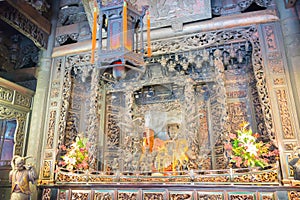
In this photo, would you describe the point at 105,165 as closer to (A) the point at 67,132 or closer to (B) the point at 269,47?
(A) the point at 67,132

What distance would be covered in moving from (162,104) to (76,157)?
1947 mm

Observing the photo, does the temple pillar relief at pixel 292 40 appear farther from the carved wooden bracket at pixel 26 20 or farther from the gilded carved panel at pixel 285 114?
the carved wooden bracket at pixel 26 20

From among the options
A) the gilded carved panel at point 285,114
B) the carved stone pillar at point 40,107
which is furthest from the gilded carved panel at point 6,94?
the gilded carved panel at point 285,114

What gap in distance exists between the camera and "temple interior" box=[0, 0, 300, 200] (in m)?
3.40

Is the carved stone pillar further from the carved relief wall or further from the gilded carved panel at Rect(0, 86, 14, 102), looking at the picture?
the gilded carved panel at Rect(0, 86, 14, 102)

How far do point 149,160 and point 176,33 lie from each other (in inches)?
93.1

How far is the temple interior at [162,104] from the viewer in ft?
11.2

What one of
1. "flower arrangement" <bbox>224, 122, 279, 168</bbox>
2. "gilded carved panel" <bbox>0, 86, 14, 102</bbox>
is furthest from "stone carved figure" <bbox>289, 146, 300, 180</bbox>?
"gilded carved panel" <bbox>0, 86, 14, 102</bbox>

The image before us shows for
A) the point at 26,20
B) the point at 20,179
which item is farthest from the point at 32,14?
the point at 20,179

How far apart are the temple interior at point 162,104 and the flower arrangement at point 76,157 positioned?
2cm

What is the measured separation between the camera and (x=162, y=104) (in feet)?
16.5

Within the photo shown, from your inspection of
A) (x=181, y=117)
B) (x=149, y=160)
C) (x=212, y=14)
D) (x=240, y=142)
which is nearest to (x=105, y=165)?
(x=149, y=160)

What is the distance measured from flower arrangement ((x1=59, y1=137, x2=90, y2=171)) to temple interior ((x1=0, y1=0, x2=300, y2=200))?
0.02m

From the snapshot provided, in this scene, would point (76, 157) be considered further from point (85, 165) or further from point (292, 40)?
point (292, 40)
